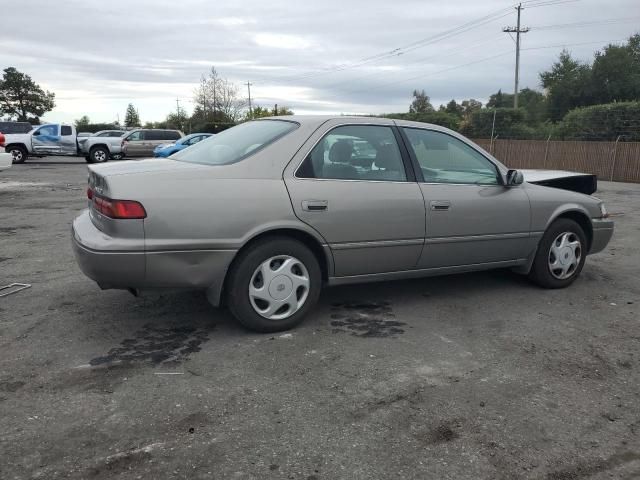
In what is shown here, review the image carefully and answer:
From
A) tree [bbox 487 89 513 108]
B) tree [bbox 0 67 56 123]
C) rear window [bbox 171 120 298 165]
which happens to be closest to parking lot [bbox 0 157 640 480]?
rear window [bbox 171 120 298 165]

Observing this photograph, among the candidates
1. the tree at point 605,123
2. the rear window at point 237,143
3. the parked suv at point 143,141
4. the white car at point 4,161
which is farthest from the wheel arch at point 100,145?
the rear window at point 237,143

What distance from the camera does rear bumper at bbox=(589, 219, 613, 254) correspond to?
18.3ft

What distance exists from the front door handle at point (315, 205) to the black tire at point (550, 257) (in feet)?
7.60


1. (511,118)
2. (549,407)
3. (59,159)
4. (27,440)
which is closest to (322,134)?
(549,407)

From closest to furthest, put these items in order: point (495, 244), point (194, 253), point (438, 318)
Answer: point (194, 253), point (438, 318), point (495, 244)

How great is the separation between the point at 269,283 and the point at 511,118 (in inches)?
1134

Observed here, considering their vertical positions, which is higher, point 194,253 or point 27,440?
→ point 194,253

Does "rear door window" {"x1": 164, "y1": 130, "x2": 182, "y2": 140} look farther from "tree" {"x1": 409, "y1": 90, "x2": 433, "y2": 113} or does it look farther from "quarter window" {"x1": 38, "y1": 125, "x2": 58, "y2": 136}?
"tree" {"x1": 409, "y1": 90, "x2": 433, "y2": 113}

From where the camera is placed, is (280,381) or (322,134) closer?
(280,381)

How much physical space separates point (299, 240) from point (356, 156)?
81 cm

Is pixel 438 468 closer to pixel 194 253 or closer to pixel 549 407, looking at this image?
pixel 549 407

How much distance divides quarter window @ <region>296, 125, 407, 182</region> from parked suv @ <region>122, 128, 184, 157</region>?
2362cm

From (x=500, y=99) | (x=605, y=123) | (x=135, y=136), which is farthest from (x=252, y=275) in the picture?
(x=500, y=99)

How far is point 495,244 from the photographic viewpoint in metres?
4.93
